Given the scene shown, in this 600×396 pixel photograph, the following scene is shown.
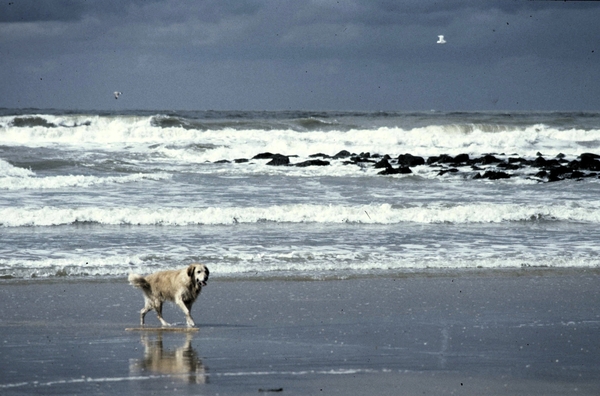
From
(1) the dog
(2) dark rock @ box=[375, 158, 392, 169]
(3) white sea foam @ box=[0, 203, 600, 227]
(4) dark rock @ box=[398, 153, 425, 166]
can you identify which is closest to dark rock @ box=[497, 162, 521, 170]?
(4) dark rock @ box=[398, 153, 425, 166]

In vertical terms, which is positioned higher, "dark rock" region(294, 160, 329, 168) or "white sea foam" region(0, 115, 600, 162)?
"white sea foam" region(0, 115, 600, 162)

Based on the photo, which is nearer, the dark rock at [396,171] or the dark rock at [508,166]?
the dark rock at [396,171]

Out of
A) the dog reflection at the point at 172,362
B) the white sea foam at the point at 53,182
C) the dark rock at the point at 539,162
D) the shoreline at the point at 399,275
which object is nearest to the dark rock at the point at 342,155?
the dark rock at the point at 539,162

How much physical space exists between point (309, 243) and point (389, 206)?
155 inches

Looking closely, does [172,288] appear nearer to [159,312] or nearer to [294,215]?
[159,312]

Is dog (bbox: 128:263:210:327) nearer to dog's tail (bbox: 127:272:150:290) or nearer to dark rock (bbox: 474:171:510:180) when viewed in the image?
dog's tail (bbox: 127:272:150:290)

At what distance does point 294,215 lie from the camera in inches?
612

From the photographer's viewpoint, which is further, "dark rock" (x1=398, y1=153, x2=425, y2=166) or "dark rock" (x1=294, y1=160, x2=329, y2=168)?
"dark rock" (x1=398, y1=153, x2=425, y2=166)

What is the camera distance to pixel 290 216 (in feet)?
50.9

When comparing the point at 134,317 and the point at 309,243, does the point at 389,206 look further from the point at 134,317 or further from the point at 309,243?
the point at 134,317

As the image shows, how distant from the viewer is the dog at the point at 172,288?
7829 millimetres

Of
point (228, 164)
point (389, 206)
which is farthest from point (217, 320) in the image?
point (228, 164)

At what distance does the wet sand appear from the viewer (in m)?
5.79

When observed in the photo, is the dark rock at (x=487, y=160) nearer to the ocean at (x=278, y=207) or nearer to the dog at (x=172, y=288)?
the ocean at (x=278, y=207)
